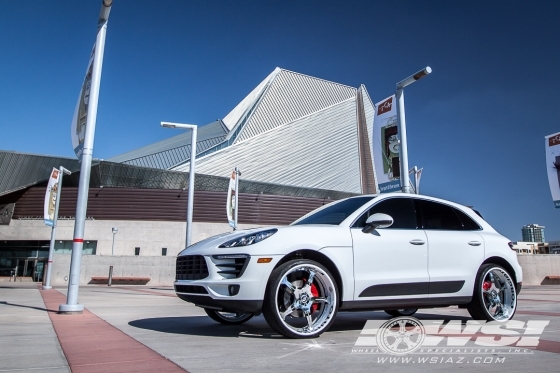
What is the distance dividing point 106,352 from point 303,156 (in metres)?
47.7

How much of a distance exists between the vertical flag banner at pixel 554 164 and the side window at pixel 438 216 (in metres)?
21.7

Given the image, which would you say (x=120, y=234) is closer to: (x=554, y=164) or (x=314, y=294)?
(x=554, y=164)

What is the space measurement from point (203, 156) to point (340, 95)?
84.6 ft

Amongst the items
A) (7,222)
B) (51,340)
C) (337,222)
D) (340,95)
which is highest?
(340,95)

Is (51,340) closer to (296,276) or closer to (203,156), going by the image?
(296,276)

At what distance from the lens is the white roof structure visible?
154 feet

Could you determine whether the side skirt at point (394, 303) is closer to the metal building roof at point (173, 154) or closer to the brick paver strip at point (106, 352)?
the brick paver strip at point (106, 352)

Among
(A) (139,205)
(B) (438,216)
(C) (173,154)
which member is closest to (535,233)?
(C) (173,154)

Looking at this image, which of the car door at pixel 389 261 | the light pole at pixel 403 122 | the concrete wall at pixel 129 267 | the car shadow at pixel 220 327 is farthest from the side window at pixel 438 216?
the concrete wall at pixel 129 267

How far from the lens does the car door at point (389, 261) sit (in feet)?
15.2

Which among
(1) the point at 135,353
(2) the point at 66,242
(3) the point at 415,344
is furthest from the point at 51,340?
(2) the point at 66,242

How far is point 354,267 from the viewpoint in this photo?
458cm

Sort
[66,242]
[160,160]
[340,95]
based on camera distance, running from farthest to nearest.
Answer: [340,95]
[160,160]
[66,242]

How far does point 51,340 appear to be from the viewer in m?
4.50
